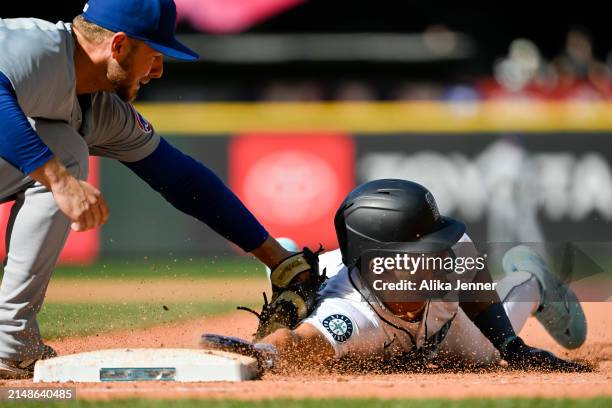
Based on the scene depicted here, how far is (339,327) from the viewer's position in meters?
3.91

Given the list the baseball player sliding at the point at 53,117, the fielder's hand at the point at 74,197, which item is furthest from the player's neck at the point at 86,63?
the fielder's hand at the point at 74,197

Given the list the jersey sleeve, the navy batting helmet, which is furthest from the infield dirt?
the jersey sleeve

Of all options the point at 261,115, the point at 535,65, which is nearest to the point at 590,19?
the point at 535,65

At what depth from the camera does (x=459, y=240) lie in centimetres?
414

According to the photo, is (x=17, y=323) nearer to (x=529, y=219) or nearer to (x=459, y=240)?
(x=459, y=240)

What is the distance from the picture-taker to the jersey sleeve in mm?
4066

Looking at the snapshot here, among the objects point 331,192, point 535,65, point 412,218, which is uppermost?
point 412,218

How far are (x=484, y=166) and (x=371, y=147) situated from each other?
119 centimetres

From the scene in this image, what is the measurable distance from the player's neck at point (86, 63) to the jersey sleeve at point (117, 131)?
0.19 m

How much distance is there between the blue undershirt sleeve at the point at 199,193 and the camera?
4.41 m

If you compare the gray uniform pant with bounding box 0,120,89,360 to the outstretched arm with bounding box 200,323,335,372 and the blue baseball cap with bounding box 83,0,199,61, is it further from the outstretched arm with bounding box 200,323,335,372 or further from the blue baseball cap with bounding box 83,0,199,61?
the outstretched arm with bounding box 200,323,335,372

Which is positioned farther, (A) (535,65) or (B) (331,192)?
(A) (535,65)

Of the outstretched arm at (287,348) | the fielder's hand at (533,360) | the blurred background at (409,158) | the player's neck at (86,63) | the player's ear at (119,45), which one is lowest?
the blurred background at (409,158)

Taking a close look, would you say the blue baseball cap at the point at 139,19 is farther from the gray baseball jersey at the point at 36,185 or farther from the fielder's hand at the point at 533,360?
the fielder's hand at the point at 533,360
